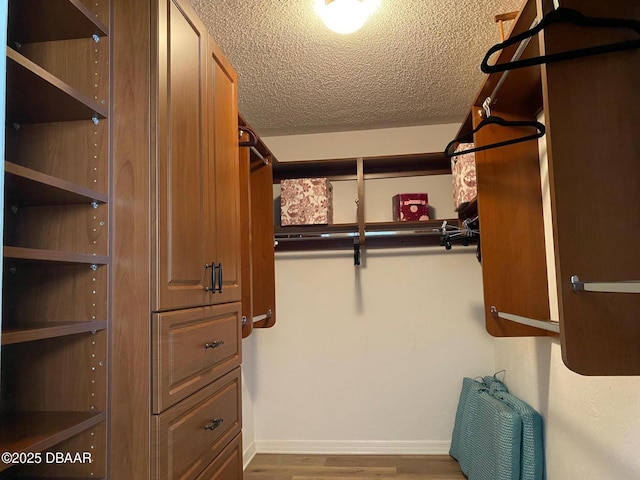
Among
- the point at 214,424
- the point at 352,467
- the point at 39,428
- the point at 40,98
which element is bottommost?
the point at 352,467

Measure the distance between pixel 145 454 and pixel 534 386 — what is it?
194cm

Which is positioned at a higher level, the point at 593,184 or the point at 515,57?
the point at 515,57

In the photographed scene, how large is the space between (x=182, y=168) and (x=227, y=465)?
39.1 inches

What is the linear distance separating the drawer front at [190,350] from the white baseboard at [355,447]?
1702mm

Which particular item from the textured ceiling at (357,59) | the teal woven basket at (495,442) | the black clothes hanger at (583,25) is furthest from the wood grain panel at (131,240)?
the teal woven basket at (495,442)

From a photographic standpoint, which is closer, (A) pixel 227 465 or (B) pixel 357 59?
(A) pixel 227 465

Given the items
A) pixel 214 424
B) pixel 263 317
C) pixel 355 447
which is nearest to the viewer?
pixel 214 424

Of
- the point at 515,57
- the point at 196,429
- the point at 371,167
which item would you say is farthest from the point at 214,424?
the point at 371,167

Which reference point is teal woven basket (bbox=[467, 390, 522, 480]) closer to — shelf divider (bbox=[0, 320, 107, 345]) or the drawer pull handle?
the drawer pull handle

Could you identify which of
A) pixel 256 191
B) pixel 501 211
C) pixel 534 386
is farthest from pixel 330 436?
pixel 501 211

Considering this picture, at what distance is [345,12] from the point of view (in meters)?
1.73

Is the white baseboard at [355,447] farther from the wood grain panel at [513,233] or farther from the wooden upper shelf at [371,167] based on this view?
the wooden upper shelf at [371,167]

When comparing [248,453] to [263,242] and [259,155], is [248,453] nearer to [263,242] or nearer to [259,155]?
[263,242]

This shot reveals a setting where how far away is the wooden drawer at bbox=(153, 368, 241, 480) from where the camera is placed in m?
1.09
